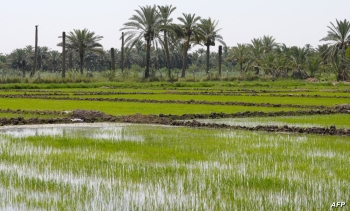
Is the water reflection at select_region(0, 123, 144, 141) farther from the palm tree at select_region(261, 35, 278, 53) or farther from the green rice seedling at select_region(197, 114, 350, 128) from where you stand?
the palm tree at select_region(261, 35, 278, 53)

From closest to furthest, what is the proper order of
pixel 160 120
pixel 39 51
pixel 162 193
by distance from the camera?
pixel 162 193 → pixel 160 120 → pixel 39 51

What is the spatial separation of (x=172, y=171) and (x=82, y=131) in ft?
21.0

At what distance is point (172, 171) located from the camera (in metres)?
8.27

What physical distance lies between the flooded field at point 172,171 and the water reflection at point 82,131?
11cm

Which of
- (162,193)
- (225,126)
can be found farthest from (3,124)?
(162,193)

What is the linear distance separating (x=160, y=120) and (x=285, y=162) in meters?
7.93

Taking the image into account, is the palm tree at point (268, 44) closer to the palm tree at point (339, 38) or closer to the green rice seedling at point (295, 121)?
the palm tree at point (339, 38)

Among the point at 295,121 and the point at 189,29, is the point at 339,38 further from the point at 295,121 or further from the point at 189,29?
the point at 295,121

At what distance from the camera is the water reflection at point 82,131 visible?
43.0 ft

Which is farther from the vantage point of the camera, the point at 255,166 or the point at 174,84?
the point at 174,84

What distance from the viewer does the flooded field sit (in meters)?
6.49

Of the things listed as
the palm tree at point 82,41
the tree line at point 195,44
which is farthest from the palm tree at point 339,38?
the palm tree at point 82,41

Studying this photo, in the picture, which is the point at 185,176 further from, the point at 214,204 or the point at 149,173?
the point at 214,204

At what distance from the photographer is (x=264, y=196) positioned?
21.9 feet
